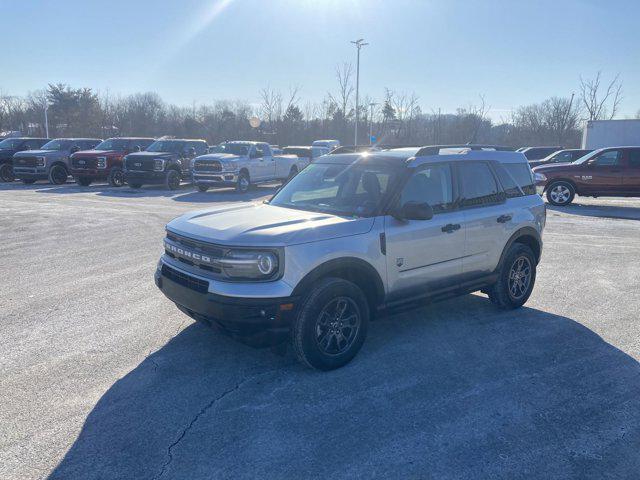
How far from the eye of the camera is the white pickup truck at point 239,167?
19297mm

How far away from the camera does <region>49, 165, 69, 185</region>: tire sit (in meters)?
22.0

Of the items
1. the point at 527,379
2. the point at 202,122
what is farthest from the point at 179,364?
the point at 202,122

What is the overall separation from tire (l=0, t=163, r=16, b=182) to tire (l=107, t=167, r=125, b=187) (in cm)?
577

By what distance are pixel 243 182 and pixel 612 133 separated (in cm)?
2274

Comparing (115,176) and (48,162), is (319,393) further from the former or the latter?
(48,162)

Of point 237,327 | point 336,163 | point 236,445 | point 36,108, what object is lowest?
point 236,445

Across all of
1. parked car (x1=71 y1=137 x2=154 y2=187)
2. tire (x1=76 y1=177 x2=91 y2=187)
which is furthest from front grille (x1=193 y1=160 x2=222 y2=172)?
tire (x1=76 y1=177 x2=91 y2=187)

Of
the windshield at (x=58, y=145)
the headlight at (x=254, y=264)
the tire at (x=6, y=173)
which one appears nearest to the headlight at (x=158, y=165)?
the windshield at (x=58, y=145)

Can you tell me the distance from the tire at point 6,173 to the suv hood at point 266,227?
22.8m

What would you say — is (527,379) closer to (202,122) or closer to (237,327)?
(237,327)

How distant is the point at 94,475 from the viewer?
120 inches

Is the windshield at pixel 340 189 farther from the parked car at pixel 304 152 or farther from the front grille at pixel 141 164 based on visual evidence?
the parked car at pixel 304 152

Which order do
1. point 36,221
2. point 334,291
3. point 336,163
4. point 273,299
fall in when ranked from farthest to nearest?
point 36,221
point 336,163
point 334,291
point 273,299

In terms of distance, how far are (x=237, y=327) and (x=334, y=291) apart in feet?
2.80
